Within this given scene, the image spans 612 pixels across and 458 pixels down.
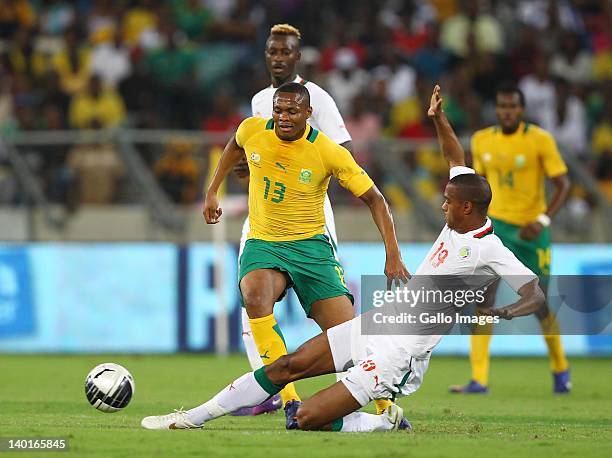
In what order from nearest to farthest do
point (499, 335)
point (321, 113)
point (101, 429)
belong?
point (101, 429) → point (321, 113) → point (499, 335)

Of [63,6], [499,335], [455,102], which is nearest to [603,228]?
[499,335]

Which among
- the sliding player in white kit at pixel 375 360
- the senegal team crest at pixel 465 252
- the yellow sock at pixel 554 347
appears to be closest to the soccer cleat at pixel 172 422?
the sliding player in white kit at pixel 375 360

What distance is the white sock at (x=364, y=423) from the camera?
8.04m

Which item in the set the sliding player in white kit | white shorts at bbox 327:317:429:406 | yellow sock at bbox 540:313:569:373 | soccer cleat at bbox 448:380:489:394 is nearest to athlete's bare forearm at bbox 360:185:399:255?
the sliding player in white kit

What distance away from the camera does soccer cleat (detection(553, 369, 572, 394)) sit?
11.6 metres

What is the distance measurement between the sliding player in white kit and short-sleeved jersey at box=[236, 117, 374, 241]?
3.02ft

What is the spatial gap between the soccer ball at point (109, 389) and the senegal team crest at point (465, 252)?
2.49 meters

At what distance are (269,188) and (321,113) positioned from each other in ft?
3.50

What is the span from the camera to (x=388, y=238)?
8.26m

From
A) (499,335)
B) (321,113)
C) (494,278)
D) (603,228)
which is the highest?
(321,113)

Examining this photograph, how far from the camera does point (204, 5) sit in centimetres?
2027

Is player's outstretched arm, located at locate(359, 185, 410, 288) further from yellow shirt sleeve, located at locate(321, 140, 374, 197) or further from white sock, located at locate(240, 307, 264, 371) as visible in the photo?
white sock, located at locate(240, 307, 264, 371)

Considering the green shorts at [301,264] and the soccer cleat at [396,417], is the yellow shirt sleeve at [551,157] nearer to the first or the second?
the green shorts at [301,264]

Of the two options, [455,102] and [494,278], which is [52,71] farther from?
[494,278]
